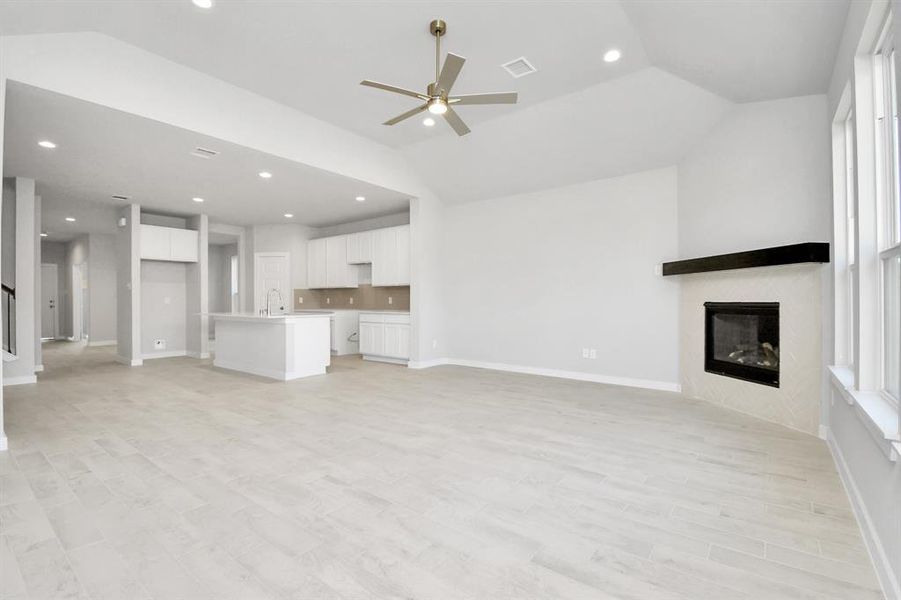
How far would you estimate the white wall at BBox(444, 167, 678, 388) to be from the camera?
525cm

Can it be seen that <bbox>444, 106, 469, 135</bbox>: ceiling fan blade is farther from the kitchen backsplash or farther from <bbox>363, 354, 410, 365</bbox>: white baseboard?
the kitchen backsplash

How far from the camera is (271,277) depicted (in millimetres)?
9203

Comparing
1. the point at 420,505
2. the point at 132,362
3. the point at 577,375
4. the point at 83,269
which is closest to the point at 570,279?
the point at 577,375

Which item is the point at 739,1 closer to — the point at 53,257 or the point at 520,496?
the point at 520,496

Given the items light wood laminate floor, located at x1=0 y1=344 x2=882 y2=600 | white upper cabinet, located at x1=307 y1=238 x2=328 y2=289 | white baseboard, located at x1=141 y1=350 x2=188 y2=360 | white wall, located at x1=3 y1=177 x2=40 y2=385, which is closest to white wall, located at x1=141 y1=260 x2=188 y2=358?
white baseboard, located at x1=141 y1=350 x2=188 y2=360

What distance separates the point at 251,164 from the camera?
5.11 metres

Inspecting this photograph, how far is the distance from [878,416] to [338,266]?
8146 mm

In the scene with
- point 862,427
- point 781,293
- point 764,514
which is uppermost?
point 781,293

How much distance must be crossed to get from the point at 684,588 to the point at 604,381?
4.18 meters

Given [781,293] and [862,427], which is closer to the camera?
[862,427]

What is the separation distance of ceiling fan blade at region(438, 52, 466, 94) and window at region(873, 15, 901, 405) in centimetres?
228

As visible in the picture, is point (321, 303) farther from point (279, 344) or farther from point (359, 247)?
point (279, 344)

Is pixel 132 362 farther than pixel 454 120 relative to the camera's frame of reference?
Yes

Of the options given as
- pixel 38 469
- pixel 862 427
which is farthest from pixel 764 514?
pixel 38 469
